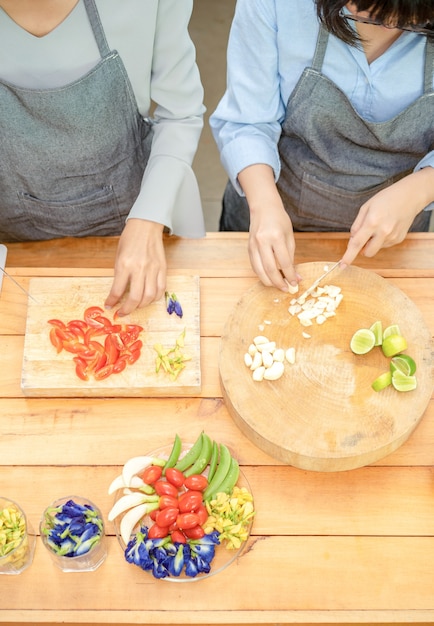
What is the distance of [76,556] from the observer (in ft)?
3.81

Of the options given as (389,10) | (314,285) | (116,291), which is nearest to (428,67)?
(389,10)

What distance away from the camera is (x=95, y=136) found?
163cm

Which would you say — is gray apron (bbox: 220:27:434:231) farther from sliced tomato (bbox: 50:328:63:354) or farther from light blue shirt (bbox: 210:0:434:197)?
sliced tomato (bbox: 50:328:63:354)

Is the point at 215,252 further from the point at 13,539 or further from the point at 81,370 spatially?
the point at 13,539

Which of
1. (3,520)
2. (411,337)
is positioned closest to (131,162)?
(411,337)

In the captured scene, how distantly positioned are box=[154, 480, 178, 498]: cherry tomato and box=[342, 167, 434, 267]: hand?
68cm

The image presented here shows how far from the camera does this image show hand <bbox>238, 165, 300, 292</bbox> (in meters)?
1.51

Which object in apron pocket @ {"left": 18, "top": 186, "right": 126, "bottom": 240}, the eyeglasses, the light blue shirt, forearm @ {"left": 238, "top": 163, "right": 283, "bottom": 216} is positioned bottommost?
apron pocket @ {"left": 18, "top": 186, "right": 126, "bottom": 240}

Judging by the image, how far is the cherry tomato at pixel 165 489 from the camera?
125 centimetres

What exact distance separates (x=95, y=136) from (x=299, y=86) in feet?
1.75

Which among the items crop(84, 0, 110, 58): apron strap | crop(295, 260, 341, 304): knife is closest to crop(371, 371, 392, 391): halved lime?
crop(295, 260, 341, 304): knife

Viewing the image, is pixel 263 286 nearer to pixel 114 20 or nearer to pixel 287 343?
pixel 287 343

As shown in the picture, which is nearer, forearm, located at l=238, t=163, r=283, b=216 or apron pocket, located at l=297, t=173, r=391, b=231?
forearm, located at l=238, t=163, r=283, b=216

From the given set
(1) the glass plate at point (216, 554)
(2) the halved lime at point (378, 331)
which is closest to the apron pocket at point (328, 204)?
(2) the halved lime at point (378, 331)
